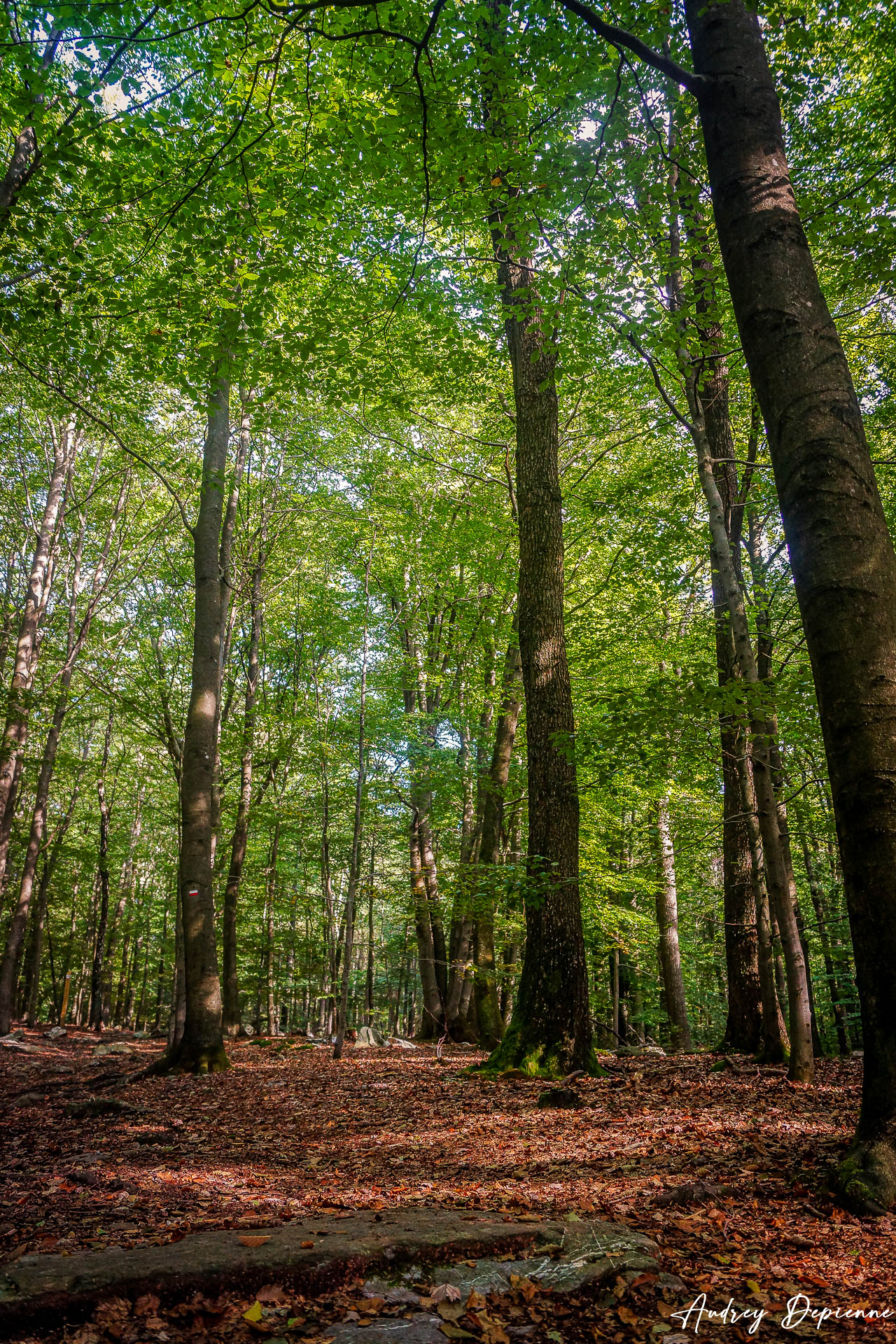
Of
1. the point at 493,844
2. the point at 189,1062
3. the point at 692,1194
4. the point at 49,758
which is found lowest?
the point at 189,1062

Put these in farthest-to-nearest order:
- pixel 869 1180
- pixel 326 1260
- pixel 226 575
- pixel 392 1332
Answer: pixel 226 575
pixel 869 1180
pixel 326 1260
pixel 392 1332

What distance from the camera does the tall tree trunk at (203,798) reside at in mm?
9242

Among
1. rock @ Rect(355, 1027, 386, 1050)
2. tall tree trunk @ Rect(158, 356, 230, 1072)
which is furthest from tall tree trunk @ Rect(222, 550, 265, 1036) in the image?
tall tree trunk @ Rect(158, 356, 230, 1072)

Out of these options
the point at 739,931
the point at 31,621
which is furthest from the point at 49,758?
the point at 739,931

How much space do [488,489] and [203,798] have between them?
8606 mm

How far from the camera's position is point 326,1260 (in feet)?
7.86

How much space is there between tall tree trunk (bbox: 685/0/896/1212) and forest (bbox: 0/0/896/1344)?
0.02m

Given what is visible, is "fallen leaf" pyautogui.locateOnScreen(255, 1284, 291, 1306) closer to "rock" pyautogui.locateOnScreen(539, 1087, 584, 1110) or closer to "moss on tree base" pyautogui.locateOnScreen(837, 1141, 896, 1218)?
"moss on tree base" pyautogui.locateOnScreen(837, 1141, 896, 1218)

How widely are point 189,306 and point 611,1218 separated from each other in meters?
7.17

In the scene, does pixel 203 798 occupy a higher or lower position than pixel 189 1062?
higher

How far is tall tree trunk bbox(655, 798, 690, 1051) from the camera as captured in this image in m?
13.4

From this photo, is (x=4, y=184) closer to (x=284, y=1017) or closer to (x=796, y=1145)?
(x=796, y=1145)

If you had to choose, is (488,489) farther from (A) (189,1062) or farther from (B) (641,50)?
(A) (189,1062)

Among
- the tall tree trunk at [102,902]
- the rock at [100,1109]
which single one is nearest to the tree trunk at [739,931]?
the rock at [100,1109]
